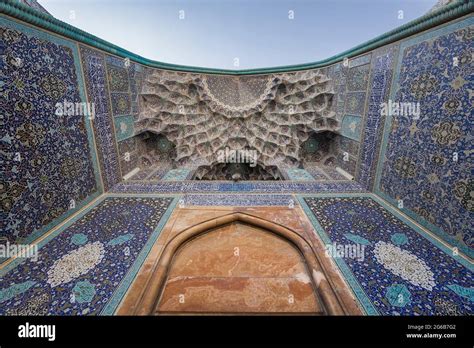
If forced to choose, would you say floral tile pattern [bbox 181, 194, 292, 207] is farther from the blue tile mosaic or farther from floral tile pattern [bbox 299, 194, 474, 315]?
floral tile pattern [bbox 299, 194, 474, 315]

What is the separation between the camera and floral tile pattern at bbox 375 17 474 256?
7.45ft

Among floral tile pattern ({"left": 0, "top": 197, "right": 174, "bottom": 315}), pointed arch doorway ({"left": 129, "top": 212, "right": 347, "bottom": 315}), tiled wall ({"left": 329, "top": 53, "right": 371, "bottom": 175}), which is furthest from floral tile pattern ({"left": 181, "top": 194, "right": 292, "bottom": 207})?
tiled wall ({"left": 329, "top": 53, "right": 371, "bottom": 175})

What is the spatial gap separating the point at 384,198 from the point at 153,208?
3763mm

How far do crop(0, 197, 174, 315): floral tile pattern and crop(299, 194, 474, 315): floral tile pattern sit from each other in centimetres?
221

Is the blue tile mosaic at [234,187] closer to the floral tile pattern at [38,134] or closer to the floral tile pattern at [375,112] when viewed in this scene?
the floral tile pattern at [375,112]

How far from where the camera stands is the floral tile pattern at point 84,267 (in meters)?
1.73

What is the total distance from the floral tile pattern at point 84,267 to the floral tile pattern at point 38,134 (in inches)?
12.2

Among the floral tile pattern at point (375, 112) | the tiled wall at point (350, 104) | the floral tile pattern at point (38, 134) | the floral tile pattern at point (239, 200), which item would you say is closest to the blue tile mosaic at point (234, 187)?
the floral tile pattern at point (239, 200)

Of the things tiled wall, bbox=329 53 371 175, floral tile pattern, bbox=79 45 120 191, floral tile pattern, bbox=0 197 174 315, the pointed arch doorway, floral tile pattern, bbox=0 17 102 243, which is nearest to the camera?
floral tile pattern, bbox=0 197 174 315

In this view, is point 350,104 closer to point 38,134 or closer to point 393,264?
point 393,264

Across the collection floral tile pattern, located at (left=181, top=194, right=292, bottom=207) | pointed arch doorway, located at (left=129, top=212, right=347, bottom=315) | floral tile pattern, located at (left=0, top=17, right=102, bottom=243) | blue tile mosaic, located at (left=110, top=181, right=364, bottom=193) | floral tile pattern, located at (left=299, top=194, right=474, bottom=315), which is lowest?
pointed arch doorway, located at (left=129, top=212, right=347, bottom=315)

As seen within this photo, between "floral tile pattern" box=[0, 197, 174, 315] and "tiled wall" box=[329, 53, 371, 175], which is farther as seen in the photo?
"tiled wall" box=[329, 53, 371, 175]

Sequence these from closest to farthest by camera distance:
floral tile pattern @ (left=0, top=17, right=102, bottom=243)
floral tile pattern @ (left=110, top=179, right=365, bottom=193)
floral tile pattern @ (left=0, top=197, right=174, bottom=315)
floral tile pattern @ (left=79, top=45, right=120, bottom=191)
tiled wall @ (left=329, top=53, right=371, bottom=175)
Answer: floral tile pattern @ (left=0, top=197, right=174, bottom=315) < floral tile pattern @ (left=0, top=17, right=102, bottom=243) < floral tile pattern @ (left=79, top=45, right=120, bottom=191) < floral tile pattern @ (left=110, top=179, right=365, bottom=193) < tiled wall @ (left=329, top=53, right=371, bottom=175)
